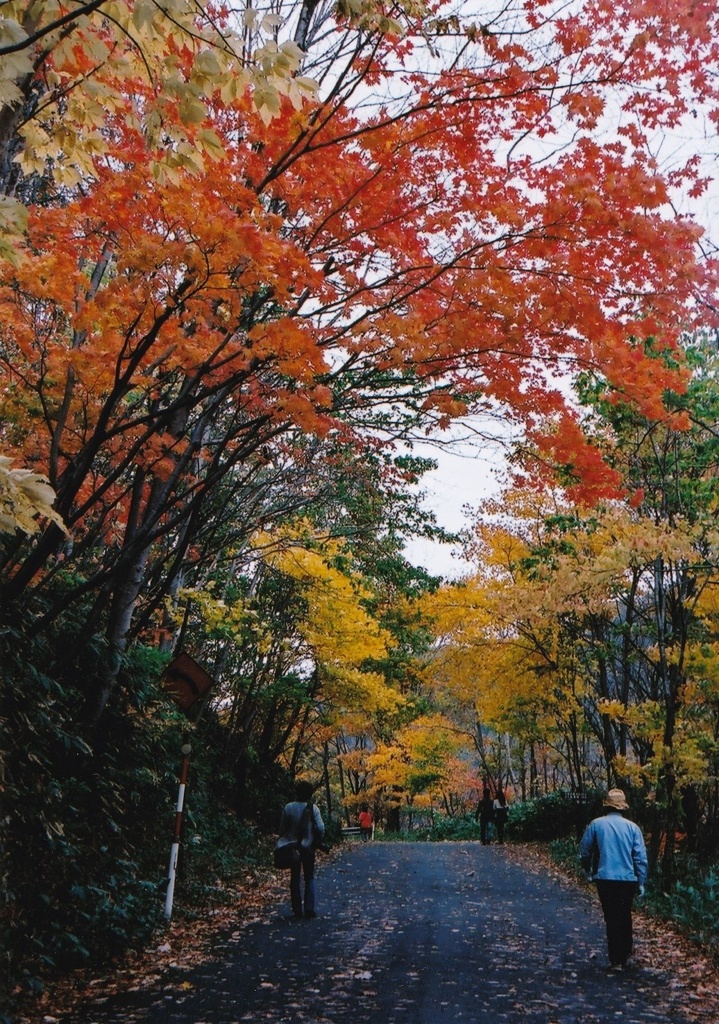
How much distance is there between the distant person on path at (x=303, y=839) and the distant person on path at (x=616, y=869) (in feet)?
10.4

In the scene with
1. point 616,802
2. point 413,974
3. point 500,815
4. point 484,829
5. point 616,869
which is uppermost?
point 616,802

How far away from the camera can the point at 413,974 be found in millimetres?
6340

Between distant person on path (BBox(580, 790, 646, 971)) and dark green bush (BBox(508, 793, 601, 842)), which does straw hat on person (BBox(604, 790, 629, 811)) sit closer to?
distant person on path (BBox(580, 790, 646, 971))

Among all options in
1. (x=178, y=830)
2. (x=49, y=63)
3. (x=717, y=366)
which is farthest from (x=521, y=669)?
(x=49, y=63)

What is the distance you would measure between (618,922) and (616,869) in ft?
1.43

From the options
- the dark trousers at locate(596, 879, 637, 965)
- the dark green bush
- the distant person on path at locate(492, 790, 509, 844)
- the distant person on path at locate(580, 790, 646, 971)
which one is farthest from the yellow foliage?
the distant person on path at locate(492, 790, 509, 844)

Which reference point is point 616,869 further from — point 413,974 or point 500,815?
point 500,815

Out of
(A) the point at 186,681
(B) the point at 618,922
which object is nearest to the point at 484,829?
(A) the point at 186,681

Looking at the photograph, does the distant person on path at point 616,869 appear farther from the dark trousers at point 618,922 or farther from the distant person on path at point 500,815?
the distant person on path at point 500,815

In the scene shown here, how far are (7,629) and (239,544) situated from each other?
11006 mm

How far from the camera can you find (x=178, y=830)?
330 inches

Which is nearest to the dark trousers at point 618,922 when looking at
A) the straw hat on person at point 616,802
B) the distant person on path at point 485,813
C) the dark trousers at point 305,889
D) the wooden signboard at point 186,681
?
the straw hat on person at point 616,802

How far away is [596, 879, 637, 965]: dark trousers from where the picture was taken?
686 cm

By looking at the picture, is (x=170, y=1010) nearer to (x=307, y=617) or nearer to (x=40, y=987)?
(x=40, y=987)
